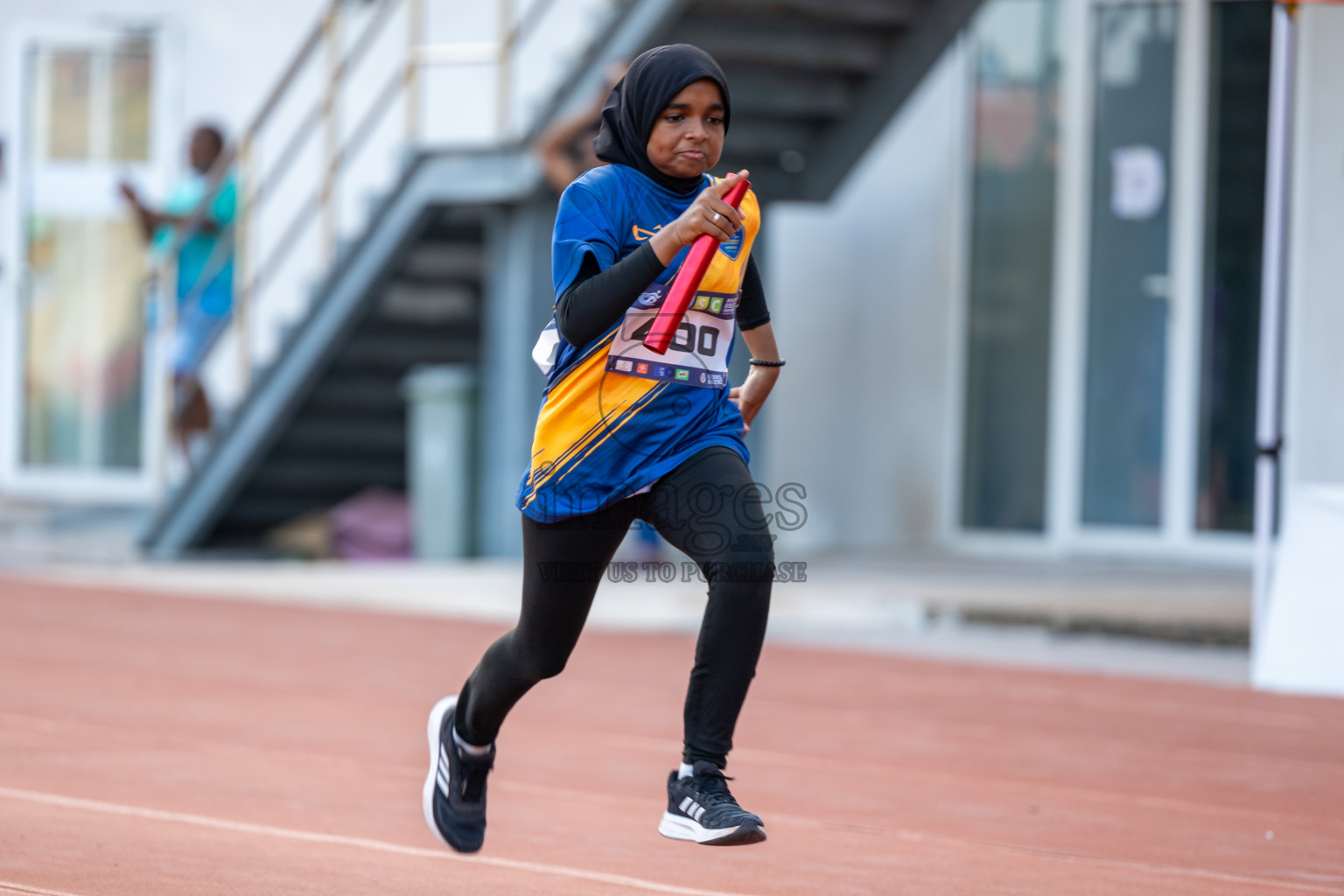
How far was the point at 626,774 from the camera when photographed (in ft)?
16.9

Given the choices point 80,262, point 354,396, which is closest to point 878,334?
point 354,396

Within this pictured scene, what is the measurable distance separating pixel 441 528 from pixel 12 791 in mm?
6548

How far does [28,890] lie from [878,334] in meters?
9.35

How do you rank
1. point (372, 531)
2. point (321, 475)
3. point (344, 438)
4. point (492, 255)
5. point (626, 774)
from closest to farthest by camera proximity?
1. point (626, 774)
2. point (492, 255)
3. point (372, 531)
4. point (344, 438)
5. point (321, 475)

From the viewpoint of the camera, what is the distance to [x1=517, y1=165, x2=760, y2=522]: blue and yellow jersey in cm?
335

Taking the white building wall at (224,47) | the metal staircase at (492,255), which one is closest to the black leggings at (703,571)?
the metal staircase at (492,255)

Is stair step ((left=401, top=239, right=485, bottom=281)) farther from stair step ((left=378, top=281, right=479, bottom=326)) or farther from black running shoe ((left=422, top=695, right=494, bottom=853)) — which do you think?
black running shoe ((left=422, top=695, right=494, bottom=853))

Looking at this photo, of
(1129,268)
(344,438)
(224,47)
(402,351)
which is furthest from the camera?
(224,47)

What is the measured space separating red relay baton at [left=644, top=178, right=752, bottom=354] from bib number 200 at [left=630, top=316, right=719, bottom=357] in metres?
0.15

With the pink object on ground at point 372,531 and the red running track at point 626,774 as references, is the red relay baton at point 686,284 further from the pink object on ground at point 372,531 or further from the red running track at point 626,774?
the pink object on ground at point 372,531

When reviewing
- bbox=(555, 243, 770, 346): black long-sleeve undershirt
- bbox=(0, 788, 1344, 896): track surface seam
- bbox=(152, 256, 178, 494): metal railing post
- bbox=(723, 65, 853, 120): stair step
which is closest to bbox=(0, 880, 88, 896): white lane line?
bbox=(0, 788, 1344, 896): track surface seam

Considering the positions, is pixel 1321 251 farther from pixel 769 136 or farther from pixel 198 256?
pixel 198 256

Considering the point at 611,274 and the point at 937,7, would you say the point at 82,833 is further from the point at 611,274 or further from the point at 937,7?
the point at 937,7

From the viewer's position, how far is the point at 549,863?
3.95 meters
